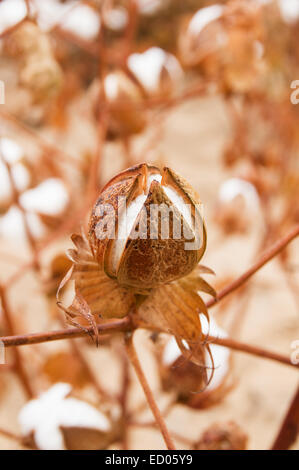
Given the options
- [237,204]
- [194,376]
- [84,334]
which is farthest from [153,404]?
[237,204]

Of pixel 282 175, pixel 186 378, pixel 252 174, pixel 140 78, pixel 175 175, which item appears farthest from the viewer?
pixel 282 175

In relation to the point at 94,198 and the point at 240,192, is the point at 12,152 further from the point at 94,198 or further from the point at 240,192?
the point at 240,192

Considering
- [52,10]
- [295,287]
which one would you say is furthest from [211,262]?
[52,10]

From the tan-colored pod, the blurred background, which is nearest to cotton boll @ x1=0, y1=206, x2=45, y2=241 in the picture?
the blurred background

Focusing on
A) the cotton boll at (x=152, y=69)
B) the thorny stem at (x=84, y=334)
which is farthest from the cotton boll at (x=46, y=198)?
the thorny stem at (x=84, y=334)
